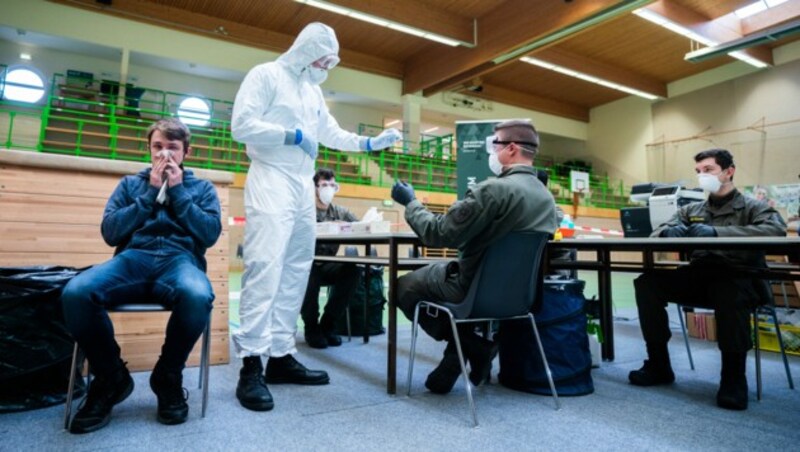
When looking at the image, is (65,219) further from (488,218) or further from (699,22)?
(699,22)

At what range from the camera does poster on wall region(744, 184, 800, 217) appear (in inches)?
396

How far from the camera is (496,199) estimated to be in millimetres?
1536

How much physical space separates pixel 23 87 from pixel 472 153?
30.5ft

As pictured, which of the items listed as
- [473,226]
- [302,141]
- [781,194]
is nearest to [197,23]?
[302,141]

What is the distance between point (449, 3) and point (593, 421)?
8.39m

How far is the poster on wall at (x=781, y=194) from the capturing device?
10055mm

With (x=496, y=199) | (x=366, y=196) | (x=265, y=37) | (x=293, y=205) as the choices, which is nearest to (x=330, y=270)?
(x=293, y=205)

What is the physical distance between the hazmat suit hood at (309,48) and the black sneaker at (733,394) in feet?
6.79

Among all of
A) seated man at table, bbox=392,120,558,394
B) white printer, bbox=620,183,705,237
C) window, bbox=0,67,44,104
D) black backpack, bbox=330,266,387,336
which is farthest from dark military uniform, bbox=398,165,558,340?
window, bbox=0,67,44,104

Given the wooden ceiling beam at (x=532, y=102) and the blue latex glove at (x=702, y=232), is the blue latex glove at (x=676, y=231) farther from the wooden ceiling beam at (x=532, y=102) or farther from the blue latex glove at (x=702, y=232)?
the wooden ceiling beam at (x=532, y=102)

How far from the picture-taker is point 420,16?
27.4 feet

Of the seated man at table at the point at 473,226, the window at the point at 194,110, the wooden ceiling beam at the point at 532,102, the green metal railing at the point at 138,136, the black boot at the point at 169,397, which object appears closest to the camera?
the black boot at the point at 169,397

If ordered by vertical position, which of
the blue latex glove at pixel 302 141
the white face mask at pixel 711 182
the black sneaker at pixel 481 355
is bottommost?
the black sneaker at pixel 481 355

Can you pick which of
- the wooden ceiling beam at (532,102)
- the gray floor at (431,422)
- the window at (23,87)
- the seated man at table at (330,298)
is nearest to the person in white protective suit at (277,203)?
the gray floor at (431,422)
